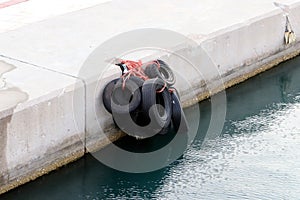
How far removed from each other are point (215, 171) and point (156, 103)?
933mm

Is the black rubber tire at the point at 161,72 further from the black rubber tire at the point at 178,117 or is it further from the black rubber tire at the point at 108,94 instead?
the black rubber tire at the point at 108,94

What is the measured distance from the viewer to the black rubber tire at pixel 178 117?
8211 millimetres

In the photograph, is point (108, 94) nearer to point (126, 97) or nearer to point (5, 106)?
point (126, 97)

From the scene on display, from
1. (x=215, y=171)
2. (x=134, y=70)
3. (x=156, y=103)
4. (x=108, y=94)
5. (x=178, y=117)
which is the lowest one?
(x=215, y=171)

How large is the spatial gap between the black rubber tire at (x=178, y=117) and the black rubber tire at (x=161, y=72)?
194 millimetres

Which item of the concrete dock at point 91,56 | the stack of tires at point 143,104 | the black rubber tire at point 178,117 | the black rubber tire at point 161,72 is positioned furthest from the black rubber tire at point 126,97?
the black rubber tire at point 178,117

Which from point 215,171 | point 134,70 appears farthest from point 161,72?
point 215,171

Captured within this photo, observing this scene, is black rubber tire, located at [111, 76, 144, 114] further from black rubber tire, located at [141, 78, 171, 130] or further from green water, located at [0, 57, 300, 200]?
green water, located at [0, 57, 300, 200]

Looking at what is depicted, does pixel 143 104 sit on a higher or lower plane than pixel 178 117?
higher

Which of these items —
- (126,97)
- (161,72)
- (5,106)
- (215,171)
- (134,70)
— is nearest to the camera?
(5,106)

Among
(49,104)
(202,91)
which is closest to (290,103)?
(202,91)

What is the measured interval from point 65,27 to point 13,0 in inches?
57.1

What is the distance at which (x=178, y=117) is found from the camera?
8266 millimetres

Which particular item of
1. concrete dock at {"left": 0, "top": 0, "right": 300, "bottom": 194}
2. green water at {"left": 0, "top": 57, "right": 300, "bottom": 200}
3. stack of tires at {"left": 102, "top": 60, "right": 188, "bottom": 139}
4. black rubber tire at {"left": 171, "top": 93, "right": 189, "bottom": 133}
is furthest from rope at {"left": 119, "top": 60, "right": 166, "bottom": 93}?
green water at {"left": 0, "top": 57, "right": 300, "bottom": 200}
